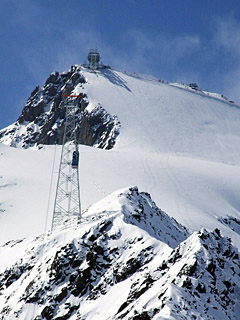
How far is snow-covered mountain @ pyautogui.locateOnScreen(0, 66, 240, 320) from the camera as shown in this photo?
28.8 m

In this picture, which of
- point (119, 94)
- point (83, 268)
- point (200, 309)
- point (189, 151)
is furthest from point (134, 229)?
point (119, 94)

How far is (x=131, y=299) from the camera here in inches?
1121

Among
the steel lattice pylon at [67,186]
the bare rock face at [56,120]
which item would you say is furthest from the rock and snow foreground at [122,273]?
the bare rock face at [56,120]

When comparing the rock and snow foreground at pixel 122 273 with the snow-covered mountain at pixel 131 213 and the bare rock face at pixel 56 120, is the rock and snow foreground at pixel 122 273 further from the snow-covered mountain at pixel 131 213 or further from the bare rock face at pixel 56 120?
the bare rock face at pixel 56 120

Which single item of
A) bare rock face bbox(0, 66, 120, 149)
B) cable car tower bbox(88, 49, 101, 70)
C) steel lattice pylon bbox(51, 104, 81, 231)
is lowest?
steel lattice pylon bbox(51, 104, 81, 231)

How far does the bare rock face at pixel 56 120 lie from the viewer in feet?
→ 391

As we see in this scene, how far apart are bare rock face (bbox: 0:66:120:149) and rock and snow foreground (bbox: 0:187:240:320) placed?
68.9 m

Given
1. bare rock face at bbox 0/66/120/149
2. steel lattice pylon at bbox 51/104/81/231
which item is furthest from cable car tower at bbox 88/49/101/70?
steel lattice pylon at bbox 51/104/81/231

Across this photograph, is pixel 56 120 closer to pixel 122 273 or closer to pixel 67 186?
pixel 67 186

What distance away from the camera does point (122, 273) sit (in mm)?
31719

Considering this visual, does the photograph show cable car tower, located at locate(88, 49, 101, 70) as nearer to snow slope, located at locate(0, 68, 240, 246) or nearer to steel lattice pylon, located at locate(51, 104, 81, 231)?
snow slope, located at locate(0, 68, 240, 246)

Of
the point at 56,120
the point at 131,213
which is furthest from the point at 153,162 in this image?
the point at 56,120

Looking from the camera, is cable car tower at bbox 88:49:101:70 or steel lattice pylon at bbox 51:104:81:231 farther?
cable car tower at bbox 88:49:101:70

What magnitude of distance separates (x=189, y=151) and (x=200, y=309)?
79.3m
